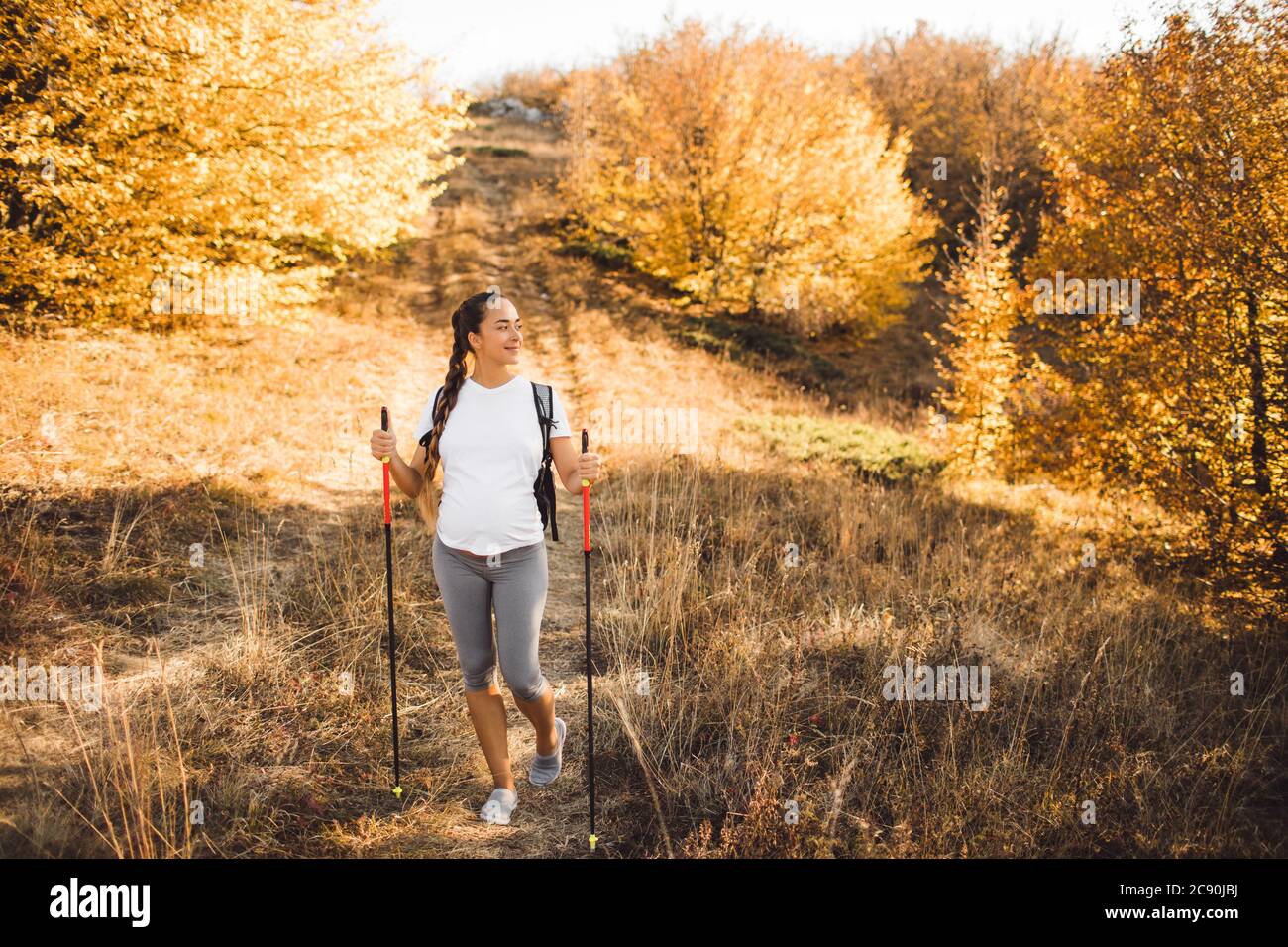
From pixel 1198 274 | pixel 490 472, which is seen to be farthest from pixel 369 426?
pixel 1198 274

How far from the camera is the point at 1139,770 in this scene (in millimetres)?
4070

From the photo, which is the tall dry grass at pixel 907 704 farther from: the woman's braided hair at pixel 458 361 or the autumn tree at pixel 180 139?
the autumn tree at pixel 180 139

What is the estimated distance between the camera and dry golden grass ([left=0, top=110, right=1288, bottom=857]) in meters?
3.61

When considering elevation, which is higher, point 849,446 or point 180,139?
point 180,139

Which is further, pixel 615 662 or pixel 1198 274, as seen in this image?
pixel 1198 274

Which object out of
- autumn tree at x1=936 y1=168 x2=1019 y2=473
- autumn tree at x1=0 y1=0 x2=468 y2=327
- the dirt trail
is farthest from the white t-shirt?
autumn tree at x1=936 y1=168 x2=1019 y2=473

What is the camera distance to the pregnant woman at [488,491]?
10.4 feet

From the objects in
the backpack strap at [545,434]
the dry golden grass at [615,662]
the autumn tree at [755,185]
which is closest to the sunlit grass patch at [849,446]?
the dry golden grass at [615,662]

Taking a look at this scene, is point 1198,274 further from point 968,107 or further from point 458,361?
point 968,107

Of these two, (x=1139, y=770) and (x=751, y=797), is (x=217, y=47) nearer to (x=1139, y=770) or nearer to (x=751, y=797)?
(x=751, y=797)

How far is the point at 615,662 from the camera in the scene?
16.9ft

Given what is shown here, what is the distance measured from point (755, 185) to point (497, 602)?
17.3 meters

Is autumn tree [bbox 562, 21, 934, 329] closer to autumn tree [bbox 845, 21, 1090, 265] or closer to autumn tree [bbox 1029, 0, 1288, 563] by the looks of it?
autumn tree [bbox 1029, 0, 1288, 563]
